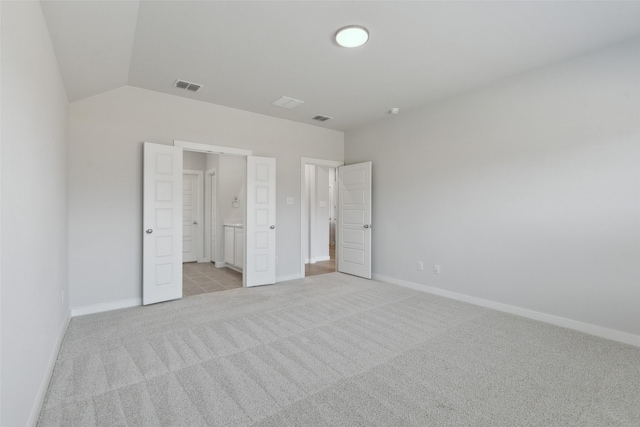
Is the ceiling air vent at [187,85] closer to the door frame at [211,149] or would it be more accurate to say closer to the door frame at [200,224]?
the door frame at [211,149]

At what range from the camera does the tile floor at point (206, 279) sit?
15.3 feet

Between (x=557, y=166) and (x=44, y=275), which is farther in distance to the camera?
(x=557, y=166)

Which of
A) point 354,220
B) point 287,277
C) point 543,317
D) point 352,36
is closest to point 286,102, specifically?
point 352,36

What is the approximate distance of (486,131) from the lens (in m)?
3.80

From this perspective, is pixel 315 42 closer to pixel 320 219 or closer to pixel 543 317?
pixel 543 317

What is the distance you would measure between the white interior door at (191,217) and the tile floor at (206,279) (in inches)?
14.2

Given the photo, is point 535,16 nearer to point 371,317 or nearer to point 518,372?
point 518,372

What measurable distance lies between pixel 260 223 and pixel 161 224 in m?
1.43

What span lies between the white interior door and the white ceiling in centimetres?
318

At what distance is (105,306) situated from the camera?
3.63 m

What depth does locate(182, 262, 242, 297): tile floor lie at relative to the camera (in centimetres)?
465

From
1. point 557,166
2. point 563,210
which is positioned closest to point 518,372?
point 563,210

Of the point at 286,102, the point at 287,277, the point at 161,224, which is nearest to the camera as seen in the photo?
the point at 161,224

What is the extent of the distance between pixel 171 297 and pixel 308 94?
323 cm
